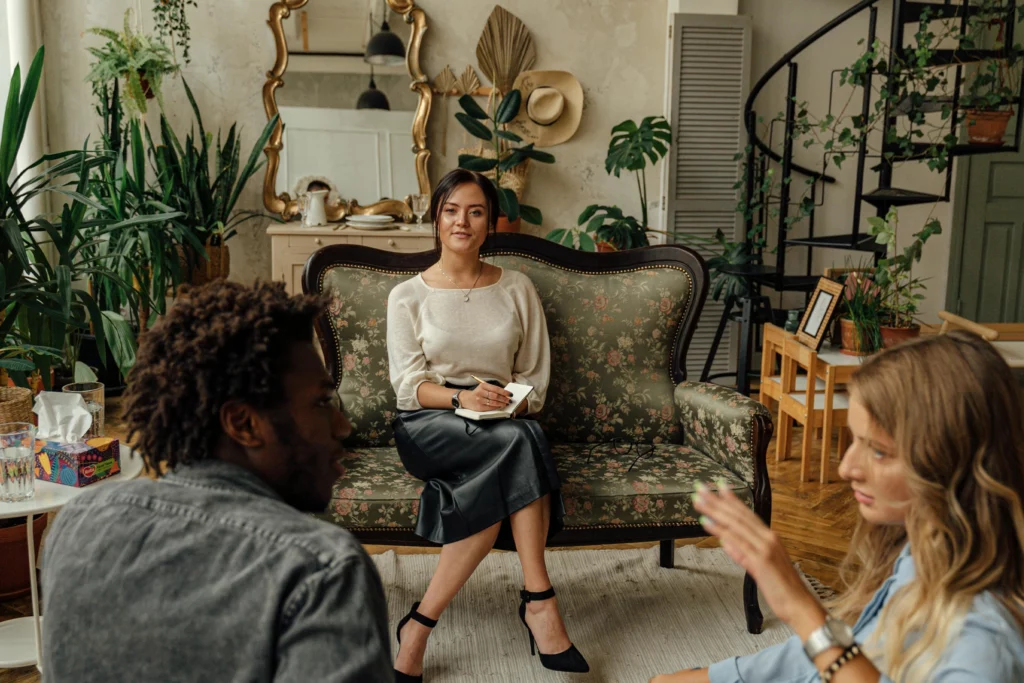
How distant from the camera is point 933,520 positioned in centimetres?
111

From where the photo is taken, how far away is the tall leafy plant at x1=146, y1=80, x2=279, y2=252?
4.67m

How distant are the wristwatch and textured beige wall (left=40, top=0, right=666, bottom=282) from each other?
4.48 meters

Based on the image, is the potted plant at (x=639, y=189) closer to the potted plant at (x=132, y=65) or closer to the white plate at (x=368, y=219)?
the white plate at (x=368, y=219)

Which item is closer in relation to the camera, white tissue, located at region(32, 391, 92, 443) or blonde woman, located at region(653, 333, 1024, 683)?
blonde woman, located at region(653, 333, 1024, 683)

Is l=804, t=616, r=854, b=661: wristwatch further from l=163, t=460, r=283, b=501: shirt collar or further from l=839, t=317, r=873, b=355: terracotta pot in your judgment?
l=839, t=317, r=873, b=355: terracotta pot

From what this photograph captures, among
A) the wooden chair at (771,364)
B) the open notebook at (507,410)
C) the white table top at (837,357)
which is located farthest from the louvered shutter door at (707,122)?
the open notebook at (507,410)

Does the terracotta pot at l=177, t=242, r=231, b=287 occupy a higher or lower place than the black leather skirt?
higher

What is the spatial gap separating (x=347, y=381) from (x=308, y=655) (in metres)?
2.07

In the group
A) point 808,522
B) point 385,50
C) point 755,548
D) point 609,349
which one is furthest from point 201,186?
point 755,548

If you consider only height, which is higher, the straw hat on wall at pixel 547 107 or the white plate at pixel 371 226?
the straw hat on wall at pixel 547 107

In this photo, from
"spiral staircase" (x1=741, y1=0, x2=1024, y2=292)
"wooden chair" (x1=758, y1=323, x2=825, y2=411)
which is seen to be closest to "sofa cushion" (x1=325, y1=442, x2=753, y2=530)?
"wooden chair" (x1=758, y1=323, x2=825, y2=411)

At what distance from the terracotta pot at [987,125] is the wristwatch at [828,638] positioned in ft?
13.5

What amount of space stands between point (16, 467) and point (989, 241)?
212 inches

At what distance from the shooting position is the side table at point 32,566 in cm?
196
